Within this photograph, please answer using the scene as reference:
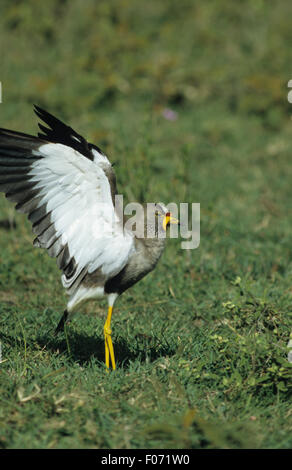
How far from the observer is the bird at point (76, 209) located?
124 inches

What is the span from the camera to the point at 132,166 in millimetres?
5180

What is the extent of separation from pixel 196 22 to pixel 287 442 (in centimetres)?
802

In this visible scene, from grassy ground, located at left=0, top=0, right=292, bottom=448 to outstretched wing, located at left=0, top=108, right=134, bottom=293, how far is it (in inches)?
22.4

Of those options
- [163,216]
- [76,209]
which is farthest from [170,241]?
[76,209]

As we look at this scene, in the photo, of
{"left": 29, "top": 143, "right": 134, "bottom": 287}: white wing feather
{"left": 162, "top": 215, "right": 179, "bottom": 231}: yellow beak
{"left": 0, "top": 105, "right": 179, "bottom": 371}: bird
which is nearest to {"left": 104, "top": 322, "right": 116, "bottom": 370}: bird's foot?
{"left": 0, "top": 105, "right": 179, "bottom": 371}: bird

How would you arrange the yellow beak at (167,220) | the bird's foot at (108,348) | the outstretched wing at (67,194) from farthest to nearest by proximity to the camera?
1. the yellow beak at (167,220)
2. the bird's foot at (108,348)
3. the outstretched wing at (67,194)

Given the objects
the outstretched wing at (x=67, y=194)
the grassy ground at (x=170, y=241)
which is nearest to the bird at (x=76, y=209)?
the outstretched wing at (x=67, y=194)

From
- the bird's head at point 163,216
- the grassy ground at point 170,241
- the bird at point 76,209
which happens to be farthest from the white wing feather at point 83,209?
the grassy ground at point 170,241

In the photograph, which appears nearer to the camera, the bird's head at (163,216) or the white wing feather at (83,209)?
the white wing feather at (83,209)

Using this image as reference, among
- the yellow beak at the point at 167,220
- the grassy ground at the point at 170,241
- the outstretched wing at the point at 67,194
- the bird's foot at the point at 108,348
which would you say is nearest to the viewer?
the grassy ground at the point at 170,241

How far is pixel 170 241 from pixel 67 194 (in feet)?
6.43

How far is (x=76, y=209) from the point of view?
3.25 m

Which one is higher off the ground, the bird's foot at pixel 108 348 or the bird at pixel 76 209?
the bird at pixel 76 209

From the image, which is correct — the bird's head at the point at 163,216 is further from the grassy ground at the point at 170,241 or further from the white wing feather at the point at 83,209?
the grassy ground at the point at 170,241
